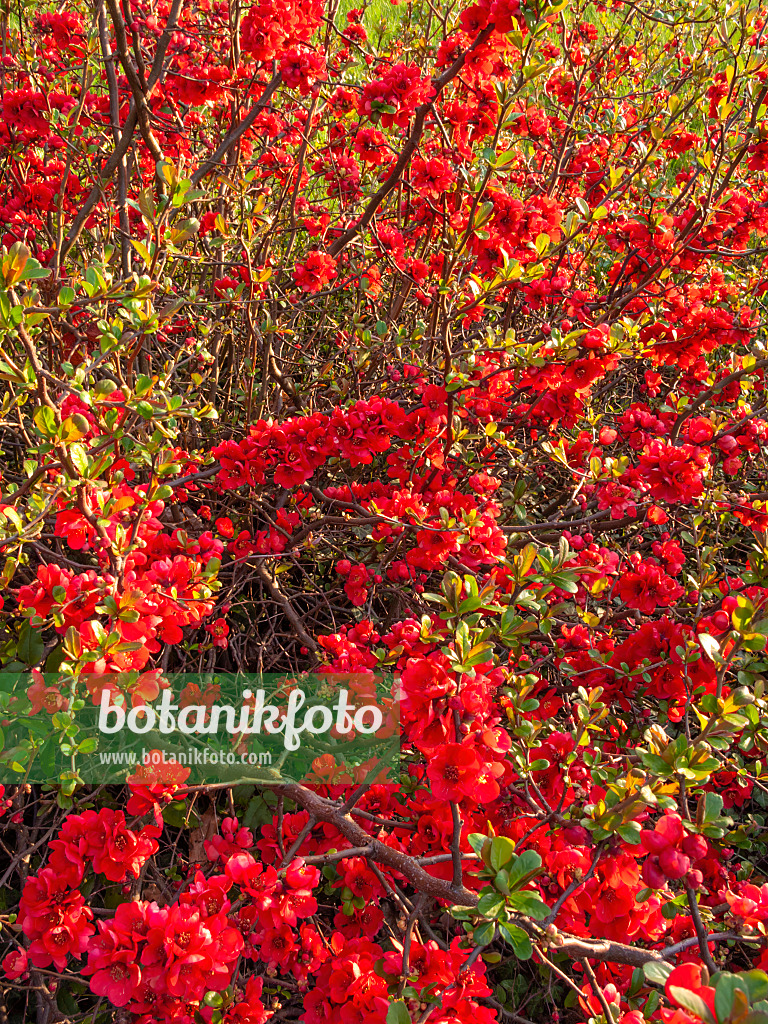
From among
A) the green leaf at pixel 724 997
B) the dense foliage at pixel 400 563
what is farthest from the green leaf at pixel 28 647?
the green leaf at pixel 724 997

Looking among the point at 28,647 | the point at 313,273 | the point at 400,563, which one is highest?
the point at 313,273

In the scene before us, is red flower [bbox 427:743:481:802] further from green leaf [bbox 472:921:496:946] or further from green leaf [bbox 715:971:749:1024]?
green leaf [bbox 715:971:749:1024]

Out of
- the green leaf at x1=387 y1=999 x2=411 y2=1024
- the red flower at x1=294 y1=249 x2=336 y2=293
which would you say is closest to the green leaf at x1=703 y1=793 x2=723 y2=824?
the green leaf at x1=387 y1=999 x2=411 y2=1024

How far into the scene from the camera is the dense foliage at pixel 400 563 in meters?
0.94

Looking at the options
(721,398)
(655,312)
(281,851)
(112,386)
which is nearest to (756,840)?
(721,398)

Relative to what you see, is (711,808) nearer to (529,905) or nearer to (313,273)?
(529,905)

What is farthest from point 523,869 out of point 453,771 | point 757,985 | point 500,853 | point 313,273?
point 313,273

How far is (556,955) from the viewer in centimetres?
160

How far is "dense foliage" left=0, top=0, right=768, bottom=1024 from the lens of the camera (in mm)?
939

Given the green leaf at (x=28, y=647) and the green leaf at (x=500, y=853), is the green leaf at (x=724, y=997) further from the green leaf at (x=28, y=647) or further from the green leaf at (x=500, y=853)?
the green leaf at (x=28, y=647)

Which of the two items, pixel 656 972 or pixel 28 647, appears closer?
pixel 656 972

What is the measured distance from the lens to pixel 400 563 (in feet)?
6.55

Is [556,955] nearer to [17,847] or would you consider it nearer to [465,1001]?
[465,1001]

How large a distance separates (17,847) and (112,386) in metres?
1.24
